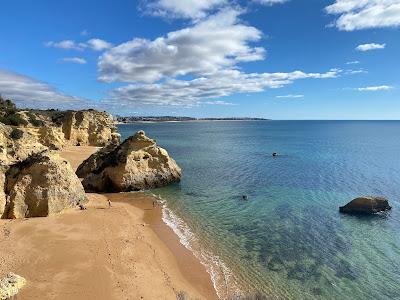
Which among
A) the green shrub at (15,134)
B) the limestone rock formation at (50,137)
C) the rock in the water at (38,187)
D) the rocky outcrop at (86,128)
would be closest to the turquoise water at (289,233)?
the rock in the water at (38,187)

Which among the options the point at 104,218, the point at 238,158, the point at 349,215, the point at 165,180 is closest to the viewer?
the point at 104,218

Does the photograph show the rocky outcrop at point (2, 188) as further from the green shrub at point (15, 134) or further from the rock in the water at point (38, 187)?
the green shrub at point (15, 134)

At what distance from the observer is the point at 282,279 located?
16703 mm

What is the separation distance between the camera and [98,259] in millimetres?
17391

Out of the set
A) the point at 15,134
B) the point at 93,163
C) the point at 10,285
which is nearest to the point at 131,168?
the point at 93,163

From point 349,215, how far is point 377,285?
10.5m

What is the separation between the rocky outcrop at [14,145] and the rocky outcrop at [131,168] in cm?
569

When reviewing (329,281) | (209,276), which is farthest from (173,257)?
(329,281)

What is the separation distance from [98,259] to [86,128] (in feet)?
192

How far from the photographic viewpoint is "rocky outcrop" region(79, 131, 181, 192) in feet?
111

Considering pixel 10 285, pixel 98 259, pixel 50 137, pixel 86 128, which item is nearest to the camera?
pixel 10 285

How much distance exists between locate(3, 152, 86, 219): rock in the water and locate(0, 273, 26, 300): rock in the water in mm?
9266

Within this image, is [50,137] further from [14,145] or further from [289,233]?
[289,233]

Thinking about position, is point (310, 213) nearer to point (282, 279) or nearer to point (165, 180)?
point (282, 279)
